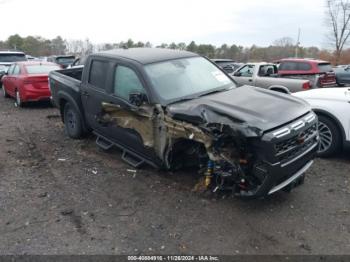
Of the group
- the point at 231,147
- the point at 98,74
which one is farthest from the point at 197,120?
the point at 98,74

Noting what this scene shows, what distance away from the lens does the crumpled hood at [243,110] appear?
424 cm

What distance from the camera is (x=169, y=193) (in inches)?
204

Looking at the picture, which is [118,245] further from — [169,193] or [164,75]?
[164,75]

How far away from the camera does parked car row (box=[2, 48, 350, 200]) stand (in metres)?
4.25

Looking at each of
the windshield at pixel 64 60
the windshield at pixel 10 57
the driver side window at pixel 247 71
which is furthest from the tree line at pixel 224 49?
the driver side window at pixel 247 71

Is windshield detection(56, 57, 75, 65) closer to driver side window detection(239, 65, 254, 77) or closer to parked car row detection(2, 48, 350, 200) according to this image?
driver side window detection(239, 65, 254, 77)

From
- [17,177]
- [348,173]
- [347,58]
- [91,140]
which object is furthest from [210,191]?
[347,58]

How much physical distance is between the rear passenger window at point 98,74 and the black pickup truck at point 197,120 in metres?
0.02

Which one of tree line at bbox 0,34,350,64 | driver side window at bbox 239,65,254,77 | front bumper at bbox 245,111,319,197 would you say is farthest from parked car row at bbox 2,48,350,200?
tree line at bbox 0,34,350,64

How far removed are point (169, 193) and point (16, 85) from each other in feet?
29.3

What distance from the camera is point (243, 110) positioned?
14.8 ft

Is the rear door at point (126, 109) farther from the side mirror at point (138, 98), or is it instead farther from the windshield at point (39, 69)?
the windshield at point (39, 69)

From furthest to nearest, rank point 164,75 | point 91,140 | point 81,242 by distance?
point 91,140, point 164,75, point 81,242

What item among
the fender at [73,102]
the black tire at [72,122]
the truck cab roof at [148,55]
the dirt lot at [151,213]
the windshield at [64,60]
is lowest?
the dirt lot at [151,213]
